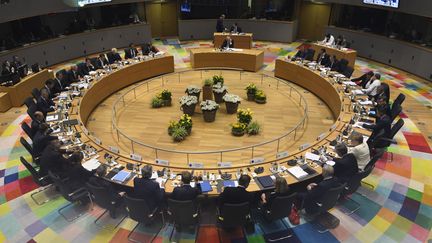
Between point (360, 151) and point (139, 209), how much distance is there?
5.36 m

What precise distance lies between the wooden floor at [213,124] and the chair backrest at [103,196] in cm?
309

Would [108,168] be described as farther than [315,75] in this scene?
No

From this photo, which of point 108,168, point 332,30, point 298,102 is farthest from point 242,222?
point 332,30

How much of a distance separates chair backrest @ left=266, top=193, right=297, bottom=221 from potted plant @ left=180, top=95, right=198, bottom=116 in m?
6.58

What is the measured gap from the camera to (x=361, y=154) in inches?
320

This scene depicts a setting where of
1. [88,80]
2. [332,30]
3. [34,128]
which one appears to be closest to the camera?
[34,128]

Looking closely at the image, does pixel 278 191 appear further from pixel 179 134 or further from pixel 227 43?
pixel 227 43

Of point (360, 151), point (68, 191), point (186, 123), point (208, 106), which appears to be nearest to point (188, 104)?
point (208, 106)

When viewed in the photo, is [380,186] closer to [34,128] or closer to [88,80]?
[34,128]

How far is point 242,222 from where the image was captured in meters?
6.96

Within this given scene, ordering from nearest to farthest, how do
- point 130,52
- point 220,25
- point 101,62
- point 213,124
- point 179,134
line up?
point 179,134, point 213,124, point 101,62, point 130,52, point 220,25

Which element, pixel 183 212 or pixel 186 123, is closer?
pixel 183 212

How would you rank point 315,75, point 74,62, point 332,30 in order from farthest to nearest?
point 332,30 → point 74,62 → point 315,75

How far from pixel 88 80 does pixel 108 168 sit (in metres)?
6.72
